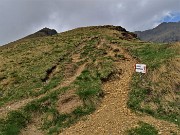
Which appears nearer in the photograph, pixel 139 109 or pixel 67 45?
pixel 139 109

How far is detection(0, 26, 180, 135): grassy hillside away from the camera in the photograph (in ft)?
90.5

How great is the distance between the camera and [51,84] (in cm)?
3300

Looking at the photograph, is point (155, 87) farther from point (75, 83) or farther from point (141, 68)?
point (75, 83)

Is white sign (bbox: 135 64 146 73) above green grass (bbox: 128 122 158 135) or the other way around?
above

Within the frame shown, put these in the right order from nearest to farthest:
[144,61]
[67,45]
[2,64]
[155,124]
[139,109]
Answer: [155,124] → [139,109] → [144,61] → [2,64] → [67,45]

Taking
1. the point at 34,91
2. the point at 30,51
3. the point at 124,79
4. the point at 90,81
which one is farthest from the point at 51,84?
the point at 30,51

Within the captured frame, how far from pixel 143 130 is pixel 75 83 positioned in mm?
9234

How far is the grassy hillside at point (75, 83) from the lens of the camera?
27578mm

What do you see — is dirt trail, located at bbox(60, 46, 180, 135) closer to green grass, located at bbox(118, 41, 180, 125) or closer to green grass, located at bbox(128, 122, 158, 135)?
green grass, located at bbox(128, 122, 158, 135)

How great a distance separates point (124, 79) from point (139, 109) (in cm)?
513

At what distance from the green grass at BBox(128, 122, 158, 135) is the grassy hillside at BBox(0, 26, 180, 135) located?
2.72 meters

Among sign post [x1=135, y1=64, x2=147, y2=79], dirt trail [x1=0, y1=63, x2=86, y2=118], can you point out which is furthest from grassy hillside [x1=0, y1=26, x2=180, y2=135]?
sign post [x1=135, y1=64, x2=147, y2=79]

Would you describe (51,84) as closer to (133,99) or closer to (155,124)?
(133,99)

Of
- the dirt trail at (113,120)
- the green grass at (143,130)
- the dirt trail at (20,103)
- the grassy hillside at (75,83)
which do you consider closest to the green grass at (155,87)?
the grassy hillside at (75,83)
